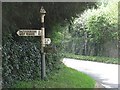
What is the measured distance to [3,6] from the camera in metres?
8.60

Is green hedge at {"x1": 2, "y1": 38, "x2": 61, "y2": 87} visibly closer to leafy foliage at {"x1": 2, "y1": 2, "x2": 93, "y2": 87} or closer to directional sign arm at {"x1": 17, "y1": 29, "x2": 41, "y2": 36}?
leafy foliage at {"x1": 2, "y1": 2, "x2": 93, "y2": 87}

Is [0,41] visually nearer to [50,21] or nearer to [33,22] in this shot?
[33,22]

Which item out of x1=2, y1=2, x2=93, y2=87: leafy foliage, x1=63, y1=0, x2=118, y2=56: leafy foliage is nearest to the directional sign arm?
x1=2, y1=2, x2=93, y2=87: leafy foliage

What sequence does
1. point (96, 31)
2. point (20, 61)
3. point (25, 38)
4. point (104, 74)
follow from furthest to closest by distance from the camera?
point (96, 31), point (104, 74), point (25, 38), point (20, 61)

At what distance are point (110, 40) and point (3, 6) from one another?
24.7 meters

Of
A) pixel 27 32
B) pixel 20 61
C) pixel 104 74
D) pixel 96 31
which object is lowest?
pixel 104 74

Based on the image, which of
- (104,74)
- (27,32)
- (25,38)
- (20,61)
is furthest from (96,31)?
(27,32)

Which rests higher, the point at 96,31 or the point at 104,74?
the point at 96,31

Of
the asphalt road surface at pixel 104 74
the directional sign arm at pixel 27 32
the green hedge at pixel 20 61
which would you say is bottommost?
the asphalt road surface at pixel 104 74

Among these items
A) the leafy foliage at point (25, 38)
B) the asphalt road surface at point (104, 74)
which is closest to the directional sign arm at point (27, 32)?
the leafy foliage at point (25, 38)

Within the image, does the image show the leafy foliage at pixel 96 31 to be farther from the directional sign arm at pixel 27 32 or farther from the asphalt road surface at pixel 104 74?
the directional sign arm at pixel 27 32

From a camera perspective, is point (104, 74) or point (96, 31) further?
point (96, 31)

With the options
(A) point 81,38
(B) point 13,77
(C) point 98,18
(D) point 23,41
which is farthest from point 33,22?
(A) point 81,38

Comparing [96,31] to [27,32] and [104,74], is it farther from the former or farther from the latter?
[27,32]
